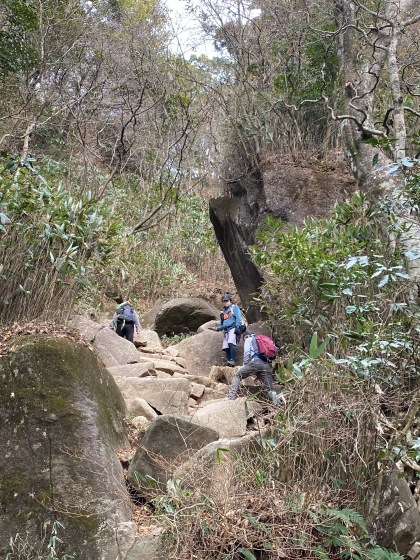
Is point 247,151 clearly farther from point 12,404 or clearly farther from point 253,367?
point 12,404

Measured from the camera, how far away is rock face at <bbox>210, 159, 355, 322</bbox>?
34.7 ft

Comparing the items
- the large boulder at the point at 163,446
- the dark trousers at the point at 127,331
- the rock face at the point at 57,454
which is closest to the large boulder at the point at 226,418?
the large boulder at the point at 163,446

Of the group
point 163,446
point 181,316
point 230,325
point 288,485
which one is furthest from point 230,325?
point 288,485

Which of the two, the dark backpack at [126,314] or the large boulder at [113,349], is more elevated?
the dark backpack at [126,314]

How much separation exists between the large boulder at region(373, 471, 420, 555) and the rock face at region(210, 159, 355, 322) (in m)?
6.62

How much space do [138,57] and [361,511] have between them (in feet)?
42.7

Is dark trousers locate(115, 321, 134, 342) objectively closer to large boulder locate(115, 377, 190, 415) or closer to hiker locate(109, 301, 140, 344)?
hiker locate(109, 301, 140, 344)

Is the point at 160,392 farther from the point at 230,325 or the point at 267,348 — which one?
the point at 230,325

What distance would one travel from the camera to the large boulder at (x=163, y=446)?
4812 millimetres

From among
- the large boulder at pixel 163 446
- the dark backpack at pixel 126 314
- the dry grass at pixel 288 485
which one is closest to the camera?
the dry grass at pixel 288 485

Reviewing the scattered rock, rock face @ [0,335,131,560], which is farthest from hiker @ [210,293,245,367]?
rock face @ [0,335,131,560]

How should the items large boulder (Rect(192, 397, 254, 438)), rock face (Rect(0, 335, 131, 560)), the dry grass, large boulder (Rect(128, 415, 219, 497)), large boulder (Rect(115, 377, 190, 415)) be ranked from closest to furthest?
the dry grass
rock face (Rect(0, 335, 131, 560))
large boulder (Rect(128, 415, 219, 497))
large boulder (Rect(192, 397, 254, 438))
large boulder (Rect(115, 377, 190, 415))

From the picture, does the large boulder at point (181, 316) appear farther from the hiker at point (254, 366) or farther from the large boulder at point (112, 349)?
the hiker at point (254, 366)

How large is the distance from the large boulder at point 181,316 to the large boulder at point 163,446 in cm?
839
